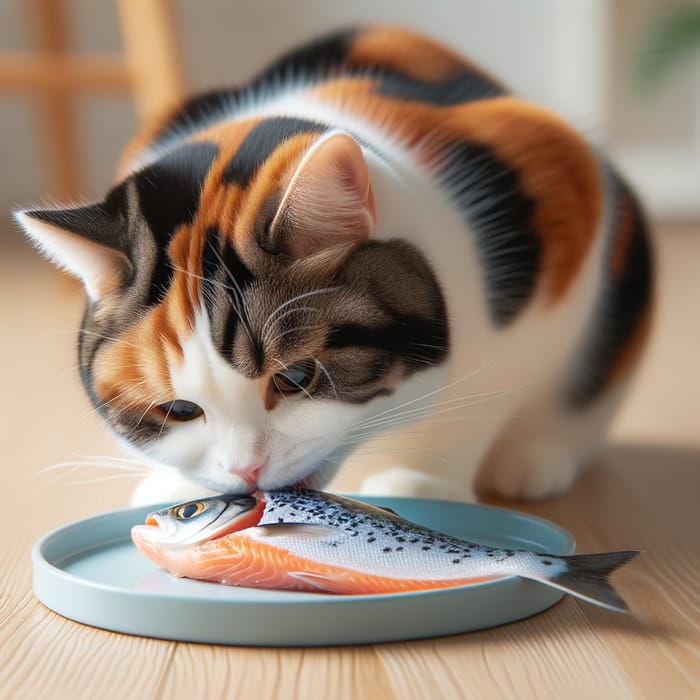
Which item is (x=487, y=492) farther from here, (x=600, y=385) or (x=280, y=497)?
(x=280, y=497)

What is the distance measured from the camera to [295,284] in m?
1.10

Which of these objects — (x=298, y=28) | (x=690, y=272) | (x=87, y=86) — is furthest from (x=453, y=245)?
(x=298, y=28)

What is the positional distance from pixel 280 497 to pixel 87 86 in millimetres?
2240

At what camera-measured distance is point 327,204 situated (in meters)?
1.08

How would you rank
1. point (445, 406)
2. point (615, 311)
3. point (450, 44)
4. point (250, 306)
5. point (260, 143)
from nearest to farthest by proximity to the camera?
point (250, 306) → point (260, 143) → point (445, 406) → point (615, 311) → point (450, 44)

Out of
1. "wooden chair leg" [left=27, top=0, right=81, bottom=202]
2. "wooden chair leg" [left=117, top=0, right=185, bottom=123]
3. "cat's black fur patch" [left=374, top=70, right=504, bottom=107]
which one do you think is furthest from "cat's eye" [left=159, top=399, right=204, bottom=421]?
"wooden chair leg" [left=27, top=0, right=81, bottom=202]

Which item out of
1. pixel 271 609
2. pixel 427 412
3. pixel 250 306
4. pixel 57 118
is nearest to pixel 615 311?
pixel 427 412

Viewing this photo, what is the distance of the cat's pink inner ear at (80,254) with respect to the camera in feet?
3.76

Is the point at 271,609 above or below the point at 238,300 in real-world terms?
below

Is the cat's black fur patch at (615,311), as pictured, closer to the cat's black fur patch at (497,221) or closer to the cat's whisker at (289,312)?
the cat's black fur patch at (497,221)

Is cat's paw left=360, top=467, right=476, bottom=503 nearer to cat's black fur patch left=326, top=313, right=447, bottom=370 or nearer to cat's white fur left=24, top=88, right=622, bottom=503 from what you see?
cat's white fur left=24, top=88, right=622, bottom=503

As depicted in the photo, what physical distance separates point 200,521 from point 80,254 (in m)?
0.30

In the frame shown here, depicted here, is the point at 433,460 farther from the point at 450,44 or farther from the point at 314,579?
the point at 450,44

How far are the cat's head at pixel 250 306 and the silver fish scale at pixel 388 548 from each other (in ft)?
0.22
